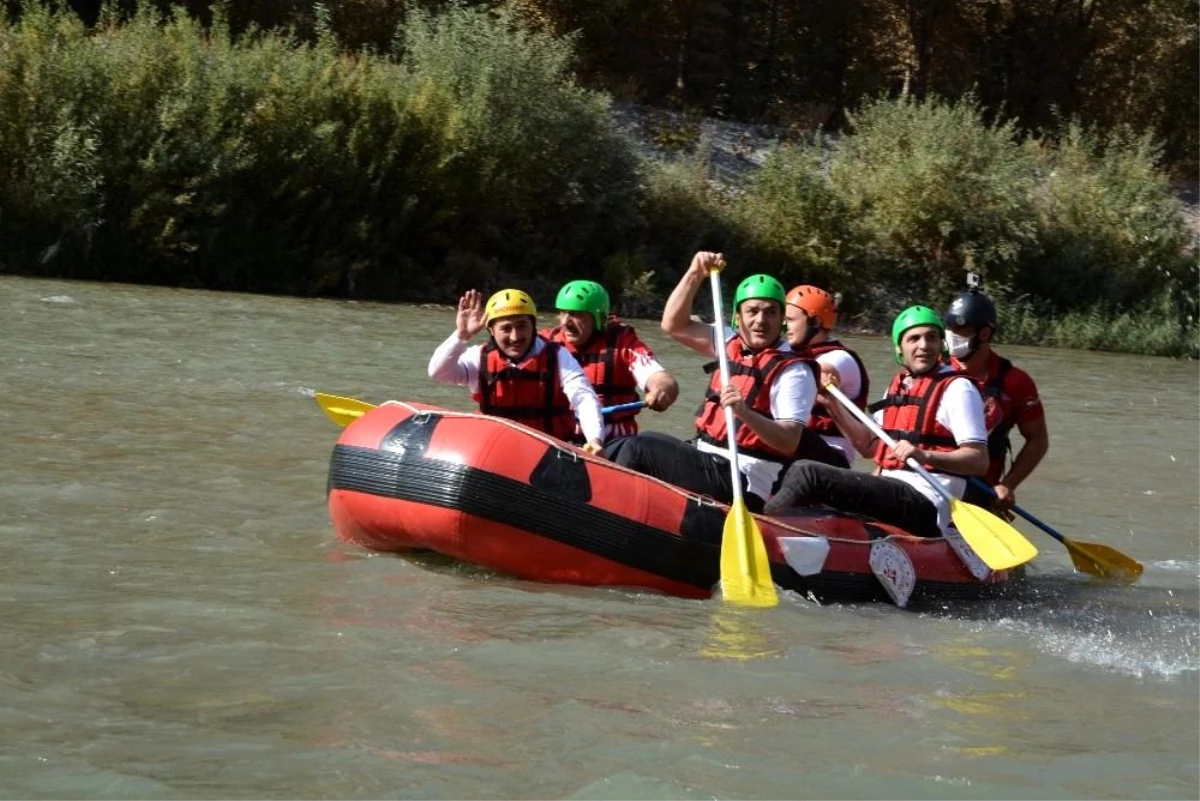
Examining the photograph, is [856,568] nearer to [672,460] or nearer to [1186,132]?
[672,460]

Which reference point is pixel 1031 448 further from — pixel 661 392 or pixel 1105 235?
pixel 1105 235

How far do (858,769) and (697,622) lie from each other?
4.89ft

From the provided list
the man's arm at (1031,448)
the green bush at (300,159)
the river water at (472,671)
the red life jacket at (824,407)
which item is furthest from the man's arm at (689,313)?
the green bush at (300,159)

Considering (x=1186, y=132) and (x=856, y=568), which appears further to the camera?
(x=1186, y=132)

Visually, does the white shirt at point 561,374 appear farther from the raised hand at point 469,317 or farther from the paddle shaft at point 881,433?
the paddle shaft at point 881,433

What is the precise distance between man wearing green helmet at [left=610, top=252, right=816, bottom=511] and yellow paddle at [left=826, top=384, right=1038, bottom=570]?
14.0 inches

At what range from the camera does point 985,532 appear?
245 inches

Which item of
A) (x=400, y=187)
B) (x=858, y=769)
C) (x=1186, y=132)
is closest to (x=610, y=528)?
(x=858, y=769)

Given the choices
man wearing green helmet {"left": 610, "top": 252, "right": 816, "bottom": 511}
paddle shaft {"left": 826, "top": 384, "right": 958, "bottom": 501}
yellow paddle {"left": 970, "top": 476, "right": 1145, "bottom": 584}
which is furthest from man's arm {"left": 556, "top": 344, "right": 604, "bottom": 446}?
yellow paddle {"left": 970, "top": 476, "right": 1145, "bottom": 584}

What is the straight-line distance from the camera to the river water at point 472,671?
4055 millimetres

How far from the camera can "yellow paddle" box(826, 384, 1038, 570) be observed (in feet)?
20.1

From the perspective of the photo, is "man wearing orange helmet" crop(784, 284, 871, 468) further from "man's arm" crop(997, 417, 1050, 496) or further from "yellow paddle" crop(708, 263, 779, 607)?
"yellow paddle" crop(708, 263, 779, 607)

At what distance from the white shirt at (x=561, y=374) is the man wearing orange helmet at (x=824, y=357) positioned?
83cm

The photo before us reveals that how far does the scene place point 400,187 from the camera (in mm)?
19922
